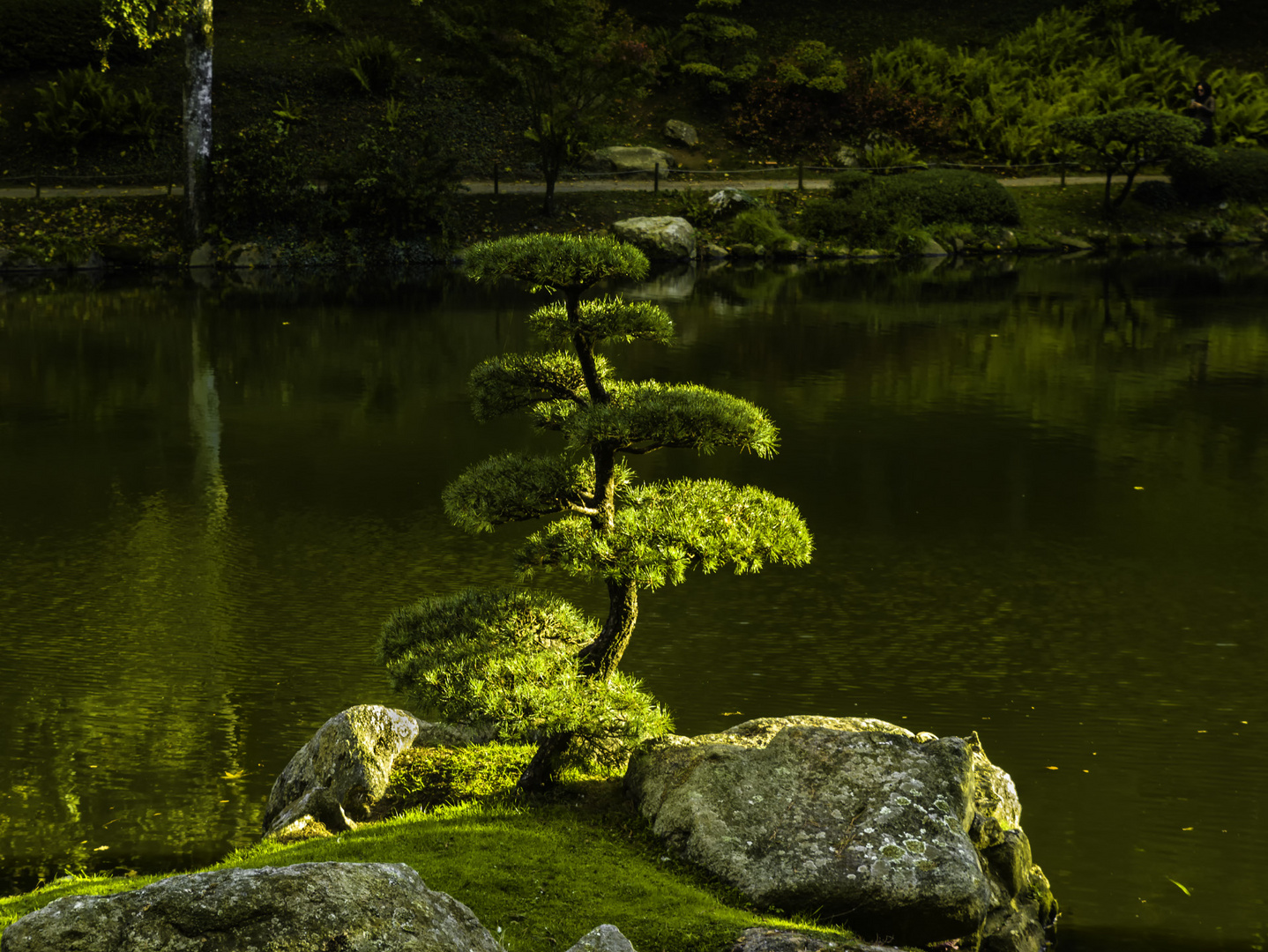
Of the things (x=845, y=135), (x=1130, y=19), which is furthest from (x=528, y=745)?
(x=1130, y=19)

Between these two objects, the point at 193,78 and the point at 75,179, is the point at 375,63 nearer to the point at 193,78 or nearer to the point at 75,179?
the point at 75,179

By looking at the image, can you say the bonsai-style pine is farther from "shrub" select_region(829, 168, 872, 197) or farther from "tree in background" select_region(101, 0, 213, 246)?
"shrub" select_region(829, 168, 872, 197)

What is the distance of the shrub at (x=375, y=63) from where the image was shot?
3203 centimetres

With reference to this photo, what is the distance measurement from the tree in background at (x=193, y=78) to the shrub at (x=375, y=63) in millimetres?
6394

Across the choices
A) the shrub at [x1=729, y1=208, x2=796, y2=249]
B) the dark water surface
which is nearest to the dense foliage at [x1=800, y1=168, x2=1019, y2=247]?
the shrub at [x1=729, y1=208, x2=796, y2=249]

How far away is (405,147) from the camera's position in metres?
27.0

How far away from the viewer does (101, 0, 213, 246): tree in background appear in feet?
72.9

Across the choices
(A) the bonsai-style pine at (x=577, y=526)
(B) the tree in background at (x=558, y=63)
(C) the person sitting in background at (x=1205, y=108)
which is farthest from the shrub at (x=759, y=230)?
(A) the bonsai-style pine at (x=577, y=526)

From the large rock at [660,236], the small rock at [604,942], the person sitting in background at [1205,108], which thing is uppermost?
the person sitting in background at [1205,108]

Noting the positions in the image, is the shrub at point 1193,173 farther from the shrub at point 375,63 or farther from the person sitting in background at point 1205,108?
the shrub at point 375,63

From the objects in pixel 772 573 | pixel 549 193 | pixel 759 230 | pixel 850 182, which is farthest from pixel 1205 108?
pixel 772 573

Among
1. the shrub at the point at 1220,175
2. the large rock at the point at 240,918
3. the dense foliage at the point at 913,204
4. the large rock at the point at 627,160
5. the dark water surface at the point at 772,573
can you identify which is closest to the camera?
the large rock at the point at 240,918

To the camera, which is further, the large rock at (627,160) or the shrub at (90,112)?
the large rock at (627,160)

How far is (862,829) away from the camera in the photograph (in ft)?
15.4
